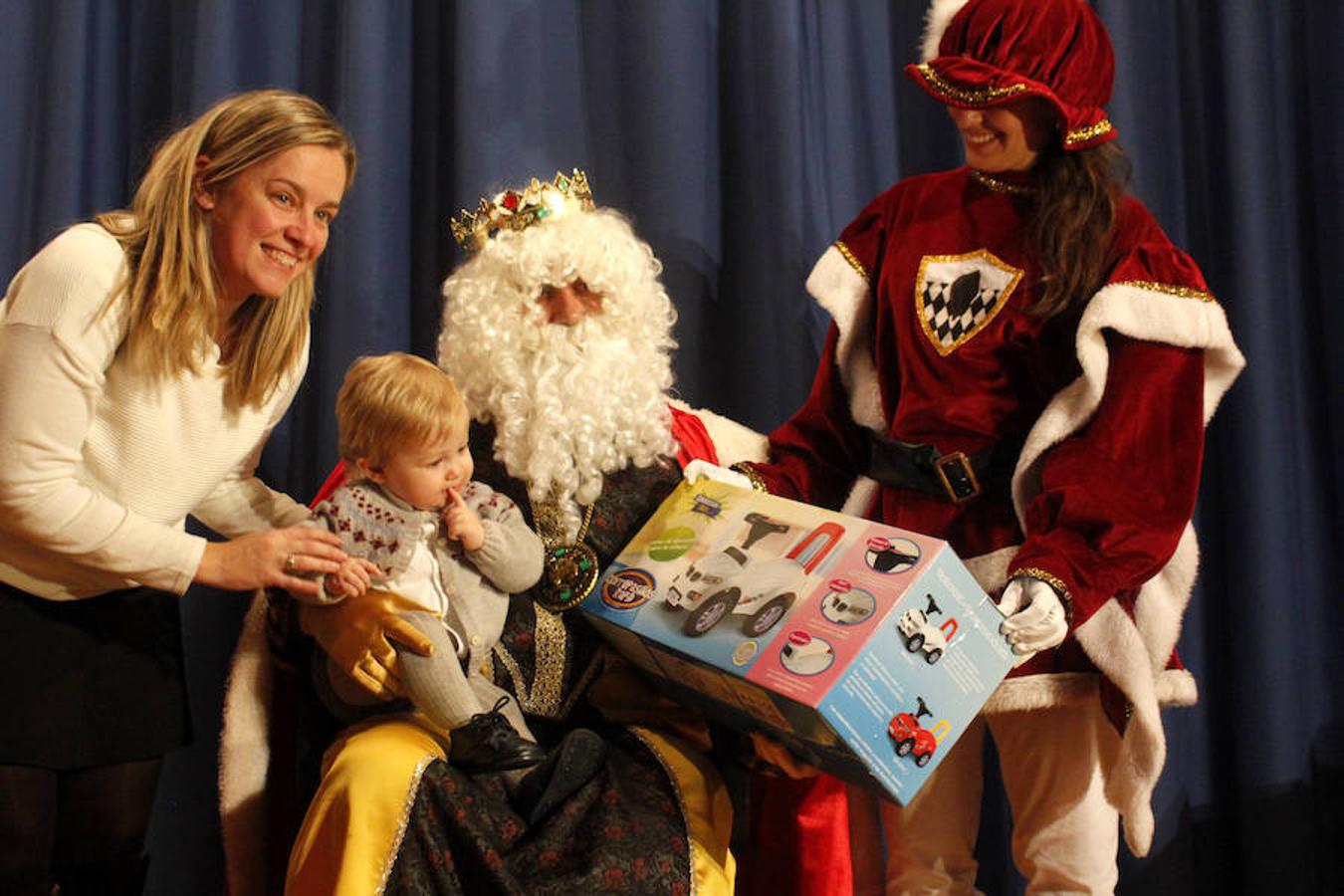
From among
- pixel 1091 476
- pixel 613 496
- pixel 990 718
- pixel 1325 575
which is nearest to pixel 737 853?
pixel 990 718

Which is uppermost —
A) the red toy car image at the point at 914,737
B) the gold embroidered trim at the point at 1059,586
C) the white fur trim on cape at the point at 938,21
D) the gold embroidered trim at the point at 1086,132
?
the white fur trim on cape at the point at 938,21

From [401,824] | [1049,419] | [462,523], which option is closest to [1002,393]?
[1049,419]

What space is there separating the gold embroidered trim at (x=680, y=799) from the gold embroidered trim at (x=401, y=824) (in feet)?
1.29

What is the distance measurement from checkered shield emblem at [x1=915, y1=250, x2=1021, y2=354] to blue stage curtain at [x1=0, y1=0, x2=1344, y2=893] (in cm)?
62

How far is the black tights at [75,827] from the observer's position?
76.2 inches

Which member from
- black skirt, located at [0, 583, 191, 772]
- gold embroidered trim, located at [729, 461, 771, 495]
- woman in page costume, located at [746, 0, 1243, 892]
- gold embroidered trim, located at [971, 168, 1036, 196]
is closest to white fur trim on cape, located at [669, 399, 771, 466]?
gold embroidered trim, located at [729, 461, 771, 495]

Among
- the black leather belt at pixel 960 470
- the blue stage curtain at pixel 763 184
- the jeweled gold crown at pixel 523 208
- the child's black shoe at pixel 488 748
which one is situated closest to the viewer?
the child's black shoe at pixel 488 748

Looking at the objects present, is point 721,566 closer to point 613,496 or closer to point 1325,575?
point 613,496

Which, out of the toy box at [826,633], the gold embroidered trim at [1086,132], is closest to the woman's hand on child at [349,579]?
the toy box at [826,633]

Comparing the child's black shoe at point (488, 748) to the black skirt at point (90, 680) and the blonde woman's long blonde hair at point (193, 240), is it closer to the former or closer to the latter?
the black skirt at point (90, 680)

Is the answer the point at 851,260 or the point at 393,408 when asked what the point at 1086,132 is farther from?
the point at 393,408

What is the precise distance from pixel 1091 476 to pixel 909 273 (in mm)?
502

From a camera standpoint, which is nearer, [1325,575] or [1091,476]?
[1091,476]

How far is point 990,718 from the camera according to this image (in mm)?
2350
